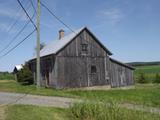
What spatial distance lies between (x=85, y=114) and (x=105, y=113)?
105cm

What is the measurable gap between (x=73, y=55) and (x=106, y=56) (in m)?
4.41

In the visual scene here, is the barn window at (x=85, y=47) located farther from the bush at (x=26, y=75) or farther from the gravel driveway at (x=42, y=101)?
the gravel driveway at (x=42, y=101)

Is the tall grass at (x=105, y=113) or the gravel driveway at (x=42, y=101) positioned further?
the gravel driveway at (x=42, y=101)

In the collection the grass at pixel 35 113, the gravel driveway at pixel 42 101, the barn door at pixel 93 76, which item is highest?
the barn door at pixel 93 76

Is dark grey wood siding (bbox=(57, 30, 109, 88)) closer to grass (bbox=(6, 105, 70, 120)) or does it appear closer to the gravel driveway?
the gravel driveway

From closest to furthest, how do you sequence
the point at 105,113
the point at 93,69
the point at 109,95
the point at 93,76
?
the point at 105,113, the point at 109,95, the point at 93,76, the point at 93,69

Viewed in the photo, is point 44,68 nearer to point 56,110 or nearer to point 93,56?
point 93,56

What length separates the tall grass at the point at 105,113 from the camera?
437 inches

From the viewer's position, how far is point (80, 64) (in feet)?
99.1

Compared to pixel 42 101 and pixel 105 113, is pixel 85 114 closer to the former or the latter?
pixel 105 113

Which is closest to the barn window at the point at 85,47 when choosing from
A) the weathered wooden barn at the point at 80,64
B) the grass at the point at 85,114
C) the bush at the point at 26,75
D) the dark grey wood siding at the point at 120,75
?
the weathered wooden barn at the point at 80,64

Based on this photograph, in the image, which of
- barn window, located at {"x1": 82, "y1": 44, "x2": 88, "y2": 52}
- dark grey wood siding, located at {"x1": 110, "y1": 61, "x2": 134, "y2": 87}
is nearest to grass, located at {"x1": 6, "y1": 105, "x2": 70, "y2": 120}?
barn window, located at {"x1": 82, "y1": 44, "x2": 88, "y2": 52}

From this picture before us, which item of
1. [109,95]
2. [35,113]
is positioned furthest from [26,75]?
[35,113]

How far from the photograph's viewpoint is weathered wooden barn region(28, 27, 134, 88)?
1148 inches
